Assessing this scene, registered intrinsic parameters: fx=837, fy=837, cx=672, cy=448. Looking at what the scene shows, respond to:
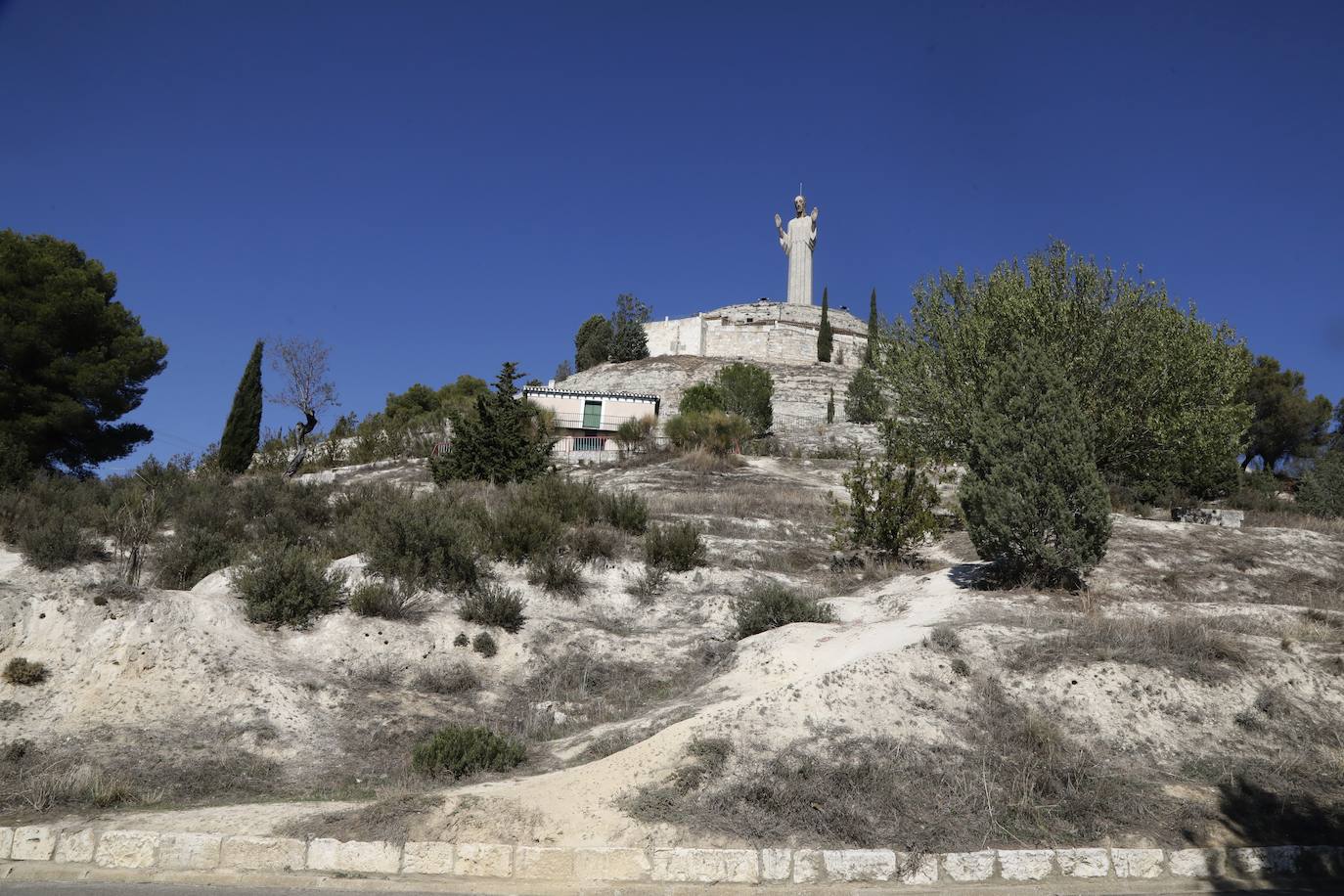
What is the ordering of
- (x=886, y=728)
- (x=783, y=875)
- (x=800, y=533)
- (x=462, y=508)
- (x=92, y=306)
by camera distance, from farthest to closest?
1. (x=92, y=306)
2. (x=800, y=533)
3. (x=462, y=508)
4. (x=886, y=728)
5. (x=783, y=875)

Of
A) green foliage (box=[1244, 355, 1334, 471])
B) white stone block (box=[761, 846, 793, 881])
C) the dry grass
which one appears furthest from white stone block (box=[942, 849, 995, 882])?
green foliage (box=[1244, 355, 1334, 471])

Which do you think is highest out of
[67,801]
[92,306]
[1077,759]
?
[92,306]

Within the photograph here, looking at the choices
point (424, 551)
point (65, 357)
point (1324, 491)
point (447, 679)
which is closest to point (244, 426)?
point (65, 357)

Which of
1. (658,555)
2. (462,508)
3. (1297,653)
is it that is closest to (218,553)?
(462,508)

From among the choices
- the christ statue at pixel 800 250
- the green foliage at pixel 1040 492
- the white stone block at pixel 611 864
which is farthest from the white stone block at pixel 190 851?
the christ statue at pixel 800 250

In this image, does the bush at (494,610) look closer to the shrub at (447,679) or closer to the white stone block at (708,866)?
the shrub at (447,679)

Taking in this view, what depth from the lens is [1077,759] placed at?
7.13 m

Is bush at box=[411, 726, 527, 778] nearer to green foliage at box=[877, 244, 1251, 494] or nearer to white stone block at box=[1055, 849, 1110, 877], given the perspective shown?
white stone block at box=[1055, 849, 1110, 877]

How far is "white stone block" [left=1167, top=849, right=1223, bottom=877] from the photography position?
6.12 meters

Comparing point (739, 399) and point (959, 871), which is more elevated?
point (739, 399)

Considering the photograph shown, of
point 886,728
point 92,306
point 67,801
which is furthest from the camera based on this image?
point 92,306

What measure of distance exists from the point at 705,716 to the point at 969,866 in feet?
8.45

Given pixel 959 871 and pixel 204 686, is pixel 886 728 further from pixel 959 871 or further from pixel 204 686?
pixel 204 686

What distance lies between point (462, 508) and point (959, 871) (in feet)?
36.6
